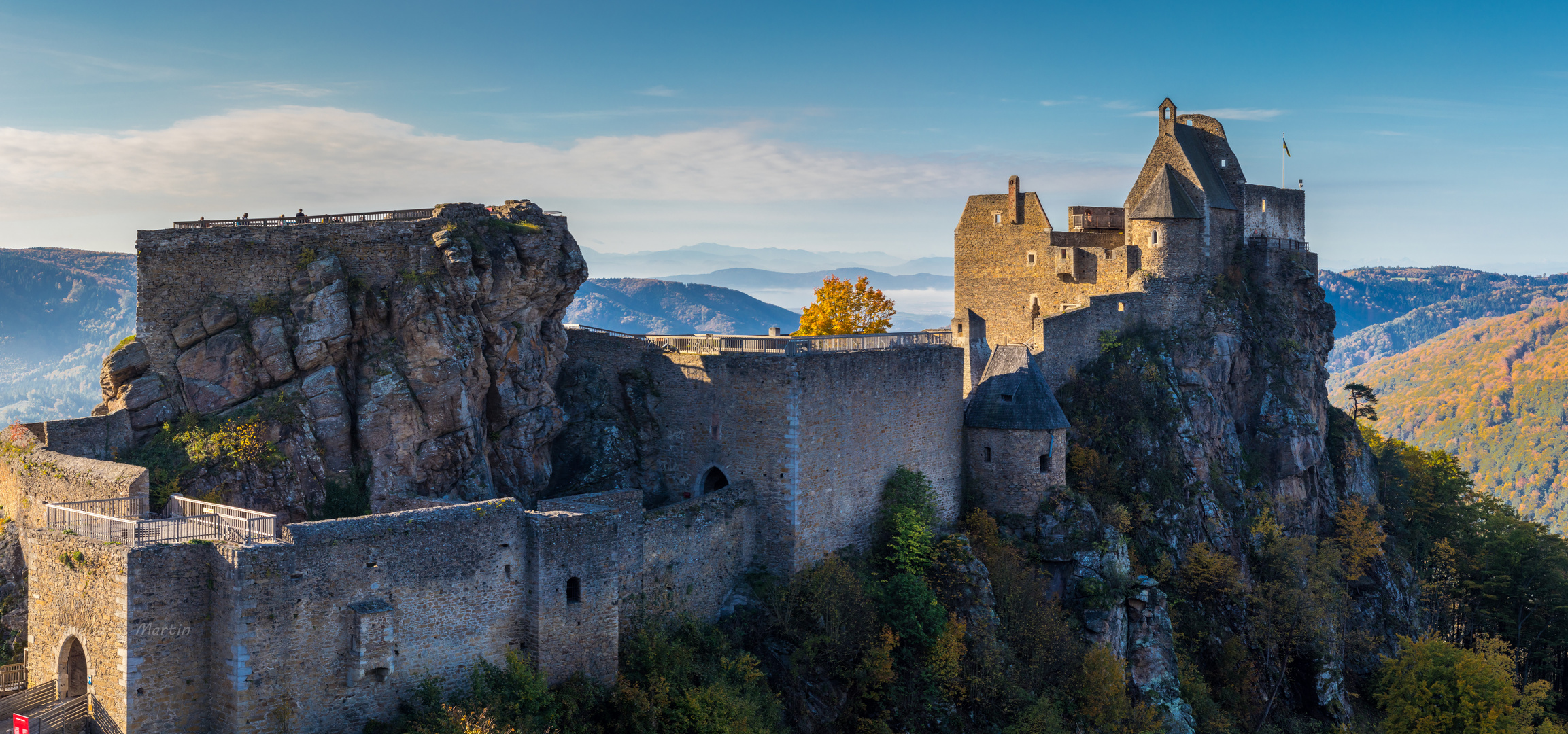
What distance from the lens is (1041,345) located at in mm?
53969

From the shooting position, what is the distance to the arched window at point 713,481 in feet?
132

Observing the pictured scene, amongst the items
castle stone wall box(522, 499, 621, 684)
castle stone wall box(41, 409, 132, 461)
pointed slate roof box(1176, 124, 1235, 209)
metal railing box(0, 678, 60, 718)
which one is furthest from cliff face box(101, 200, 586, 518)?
pointed slate roof box(1176, 124, 1235, 209)

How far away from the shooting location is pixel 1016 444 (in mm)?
46094

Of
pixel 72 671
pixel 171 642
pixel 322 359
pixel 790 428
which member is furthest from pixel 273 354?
pixel 790 428

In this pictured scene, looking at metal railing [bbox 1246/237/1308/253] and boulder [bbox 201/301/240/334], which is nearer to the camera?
boulder [bbox 201/301/240/334]

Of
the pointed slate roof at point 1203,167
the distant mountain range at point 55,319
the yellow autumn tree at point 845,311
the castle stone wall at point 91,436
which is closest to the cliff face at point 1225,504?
the pointed slate roof at point 1203,167

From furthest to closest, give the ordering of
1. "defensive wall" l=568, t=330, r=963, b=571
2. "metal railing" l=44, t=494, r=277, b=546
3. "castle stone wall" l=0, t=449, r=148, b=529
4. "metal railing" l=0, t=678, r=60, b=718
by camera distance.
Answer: "defensive wall" l=568, t=330, r=963, b=571 → "castle stone wall" l=0, t=449, r=148, b=529 → "metal railing" l=0, t=678, r=60, b=718 → "metal railing" l=44, t=494, r=277, b=546

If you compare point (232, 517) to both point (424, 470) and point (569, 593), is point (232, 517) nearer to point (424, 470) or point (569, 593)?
point (569, 593)

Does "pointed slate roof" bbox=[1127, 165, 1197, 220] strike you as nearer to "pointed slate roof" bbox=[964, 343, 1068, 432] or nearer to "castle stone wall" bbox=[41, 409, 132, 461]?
"pointed slate roof" bbox=[964, 343, 1068, 432]

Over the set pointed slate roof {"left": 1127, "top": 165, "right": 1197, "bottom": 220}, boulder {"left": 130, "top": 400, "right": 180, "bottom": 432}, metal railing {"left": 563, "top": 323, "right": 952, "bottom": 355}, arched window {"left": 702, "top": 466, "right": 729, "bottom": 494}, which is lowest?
arched window {"left": 702, "top": 466, "right": 729, "bottom": 494}

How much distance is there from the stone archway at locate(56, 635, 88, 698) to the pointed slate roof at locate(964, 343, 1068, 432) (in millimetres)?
31960

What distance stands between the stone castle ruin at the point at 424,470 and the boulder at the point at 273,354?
0.25 feet

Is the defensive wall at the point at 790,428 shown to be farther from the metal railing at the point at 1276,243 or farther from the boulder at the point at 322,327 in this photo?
the metal railing at the point at 1276,243

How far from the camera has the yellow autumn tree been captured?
59.8 m
